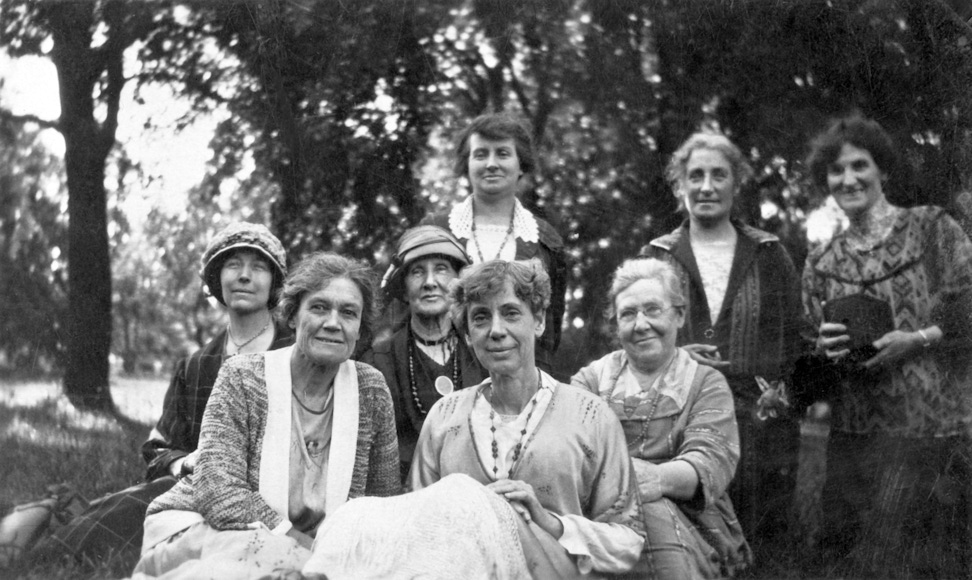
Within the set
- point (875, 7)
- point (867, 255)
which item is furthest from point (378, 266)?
point (875, 7)

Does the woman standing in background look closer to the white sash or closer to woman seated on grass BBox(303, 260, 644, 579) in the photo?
woman seated on grass BBox(303, 260, 644, 579)

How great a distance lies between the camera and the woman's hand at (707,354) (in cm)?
483

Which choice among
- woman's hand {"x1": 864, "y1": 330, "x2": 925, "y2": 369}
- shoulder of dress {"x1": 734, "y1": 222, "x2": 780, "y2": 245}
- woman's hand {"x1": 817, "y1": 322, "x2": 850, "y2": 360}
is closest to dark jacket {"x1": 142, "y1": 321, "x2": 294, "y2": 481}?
shoulder of dress {"x1": 734, "y1": 222, "x2": 780, "y2": 245}

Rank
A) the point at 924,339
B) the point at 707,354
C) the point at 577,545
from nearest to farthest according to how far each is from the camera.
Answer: the point at 577,545 < the point at 707,354 < the point at 924,339

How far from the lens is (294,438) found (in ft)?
13.1

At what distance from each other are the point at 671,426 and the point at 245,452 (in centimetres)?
150

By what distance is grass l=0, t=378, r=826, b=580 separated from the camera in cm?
500

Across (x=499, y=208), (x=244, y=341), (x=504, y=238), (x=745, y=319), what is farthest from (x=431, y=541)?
(x=745, y=319)

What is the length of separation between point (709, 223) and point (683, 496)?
140cm

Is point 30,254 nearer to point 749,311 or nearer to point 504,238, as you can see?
point 504,238

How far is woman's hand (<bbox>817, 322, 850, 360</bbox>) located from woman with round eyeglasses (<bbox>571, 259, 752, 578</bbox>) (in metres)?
0.91

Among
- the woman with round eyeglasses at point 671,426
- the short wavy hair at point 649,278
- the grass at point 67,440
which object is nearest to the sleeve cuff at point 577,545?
the woman with round eyeglasses at point 671,426

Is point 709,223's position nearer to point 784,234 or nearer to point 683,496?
point 784,234

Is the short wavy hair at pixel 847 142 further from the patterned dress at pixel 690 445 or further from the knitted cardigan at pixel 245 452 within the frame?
the knitted cardigan at pixel 245 452
